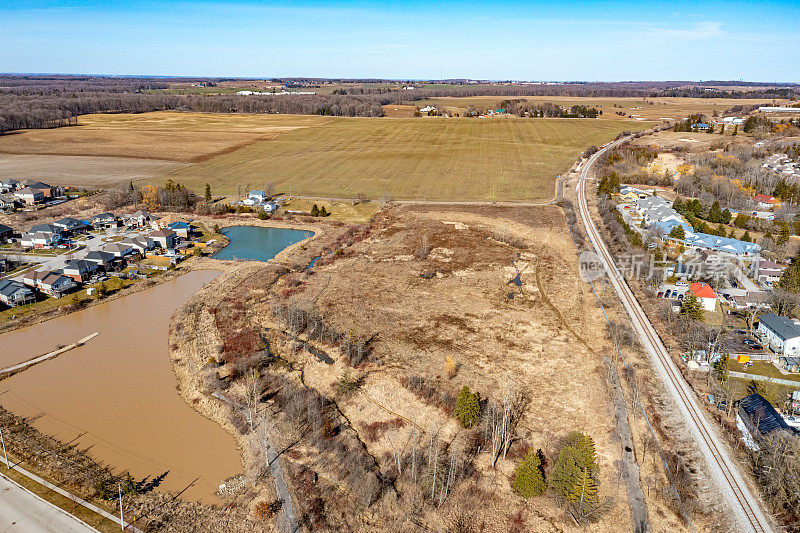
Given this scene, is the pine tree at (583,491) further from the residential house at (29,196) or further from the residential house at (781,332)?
the residential house at (29,196)

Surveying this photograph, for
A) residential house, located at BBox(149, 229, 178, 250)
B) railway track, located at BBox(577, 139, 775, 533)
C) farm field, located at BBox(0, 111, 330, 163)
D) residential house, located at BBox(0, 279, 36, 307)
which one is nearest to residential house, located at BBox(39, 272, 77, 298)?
residential house, located at BBox(0, 279, 36, 307)

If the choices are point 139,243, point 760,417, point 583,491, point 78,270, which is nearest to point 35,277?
point 78,270

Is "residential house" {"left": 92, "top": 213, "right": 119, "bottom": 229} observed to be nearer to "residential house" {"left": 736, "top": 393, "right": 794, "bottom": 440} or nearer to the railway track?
the railway track

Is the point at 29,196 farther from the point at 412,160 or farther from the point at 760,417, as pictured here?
the point at 760,417

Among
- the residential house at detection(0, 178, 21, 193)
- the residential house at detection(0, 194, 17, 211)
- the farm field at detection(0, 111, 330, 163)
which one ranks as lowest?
the residential house at detection(0, 194, 17, 211)

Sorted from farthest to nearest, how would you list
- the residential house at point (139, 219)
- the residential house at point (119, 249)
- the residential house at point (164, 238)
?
the residential house at point (139, 219) < the residential house at point (164, 238) < the residential house at point (119, 249)

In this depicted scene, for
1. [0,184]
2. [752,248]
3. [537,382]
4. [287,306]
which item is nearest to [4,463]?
[287,306]

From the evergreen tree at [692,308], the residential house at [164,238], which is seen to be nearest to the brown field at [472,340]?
the evergreen tree at [692,308]
